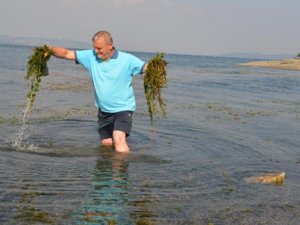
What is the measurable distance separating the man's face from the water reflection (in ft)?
7.06

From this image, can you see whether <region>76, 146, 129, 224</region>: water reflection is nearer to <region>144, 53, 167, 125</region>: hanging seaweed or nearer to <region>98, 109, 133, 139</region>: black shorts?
<region>98, 109, 133, 139</region>: black shorts

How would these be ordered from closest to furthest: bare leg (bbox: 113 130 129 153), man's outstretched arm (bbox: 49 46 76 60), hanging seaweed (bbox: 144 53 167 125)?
man's outstretched arm (bbox: 49 46 76 60) < hanging seaweed (bbox: 144 53 167 125) < bare leg (bbox: 113 130 129 153)

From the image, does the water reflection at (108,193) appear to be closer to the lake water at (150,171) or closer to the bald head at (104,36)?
the lake water at (150,171)

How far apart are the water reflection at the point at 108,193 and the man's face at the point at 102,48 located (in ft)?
7.06

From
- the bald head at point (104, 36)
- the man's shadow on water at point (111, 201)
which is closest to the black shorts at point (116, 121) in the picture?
the man's shadow on water at point (111, 201)

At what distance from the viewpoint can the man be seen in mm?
9195

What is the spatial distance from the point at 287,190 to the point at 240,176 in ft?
3.60

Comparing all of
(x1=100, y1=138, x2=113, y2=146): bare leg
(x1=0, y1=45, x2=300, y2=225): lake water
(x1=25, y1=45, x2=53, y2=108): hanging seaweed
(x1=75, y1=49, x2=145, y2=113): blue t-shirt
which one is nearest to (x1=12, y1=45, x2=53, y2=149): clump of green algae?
(x1=25, y1=45, x2=53, y2=108): hanging seaweed

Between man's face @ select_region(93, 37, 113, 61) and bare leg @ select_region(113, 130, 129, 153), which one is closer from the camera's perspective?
man's face @ select_region(93, 37, 113, 61)

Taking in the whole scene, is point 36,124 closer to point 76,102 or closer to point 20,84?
point 76,102

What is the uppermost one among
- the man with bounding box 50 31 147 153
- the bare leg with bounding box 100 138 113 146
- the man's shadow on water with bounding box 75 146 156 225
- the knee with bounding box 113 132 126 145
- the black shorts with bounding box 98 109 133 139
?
the man with bounding box 50 31 147 153

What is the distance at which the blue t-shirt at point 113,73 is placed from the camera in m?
9.35

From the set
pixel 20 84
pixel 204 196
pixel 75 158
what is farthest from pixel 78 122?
pixel 20 84

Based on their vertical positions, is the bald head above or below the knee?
above
